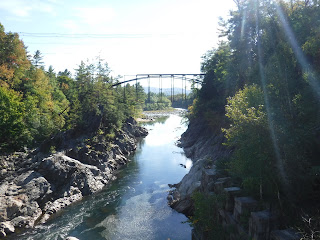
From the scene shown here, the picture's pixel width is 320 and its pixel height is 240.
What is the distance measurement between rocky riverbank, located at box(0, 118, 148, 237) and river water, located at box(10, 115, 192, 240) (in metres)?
1.04

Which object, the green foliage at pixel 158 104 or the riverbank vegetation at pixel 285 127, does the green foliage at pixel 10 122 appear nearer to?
the riverbank vegetation at pixel 285 127

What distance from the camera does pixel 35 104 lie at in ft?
95.0

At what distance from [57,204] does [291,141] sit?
17.4 metres

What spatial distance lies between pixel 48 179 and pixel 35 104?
12.1 metres

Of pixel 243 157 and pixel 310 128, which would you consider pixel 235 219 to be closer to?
pixel 243 157

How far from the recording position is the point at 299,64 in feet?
39.4

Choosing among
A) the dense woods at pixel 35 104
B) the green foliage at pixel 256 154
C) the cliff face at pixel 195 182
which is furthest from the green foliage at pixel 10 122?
the green foliage at pixel 256 154

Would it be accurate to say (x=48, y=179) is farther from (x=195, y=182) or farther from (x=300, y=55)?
(x=300, y=55)

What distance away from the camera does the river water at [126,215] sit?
51.3ft

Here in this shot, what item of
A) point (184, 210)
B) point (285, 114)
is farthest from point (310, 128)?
point (184, 210)

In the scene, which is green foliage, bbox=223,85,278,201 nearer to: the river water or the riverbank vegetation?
the riverbank vegetation

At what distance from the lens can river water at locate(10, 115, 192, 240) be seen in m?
15.6

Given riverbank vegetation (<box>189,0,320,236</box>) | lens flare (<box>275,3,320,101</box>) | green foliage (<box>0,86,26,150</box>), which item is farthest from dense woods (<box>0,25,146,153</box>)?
lens flare (<box>275,3,320,101</box>)

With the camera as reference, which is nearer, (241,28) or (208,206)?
(208,206)
